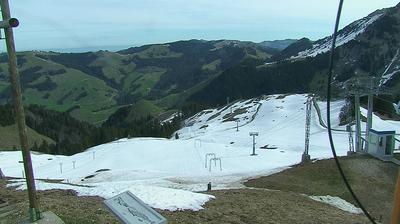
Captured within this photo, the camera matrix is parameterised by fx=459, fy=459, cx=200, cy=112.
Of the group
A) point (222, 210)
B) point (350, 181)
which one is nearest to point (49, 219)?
point (222, 210)

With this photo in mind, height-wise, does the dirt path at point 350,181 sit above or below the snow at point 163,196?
below

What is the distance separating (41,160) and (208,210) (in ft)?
242

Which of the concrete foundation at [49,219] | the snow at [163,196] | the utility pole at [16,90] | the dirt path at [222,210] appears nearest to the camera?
the utility pole at [16,90]

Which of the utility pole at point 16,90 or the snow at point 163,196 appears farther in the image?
the snow at point 163,196

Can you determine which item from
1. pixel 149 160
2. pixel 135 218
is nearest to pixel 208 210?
pixel 135 218

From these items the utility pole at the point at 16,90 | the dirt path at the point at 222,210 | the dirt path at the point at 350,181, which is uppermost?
the utility pole at the point at 16,90

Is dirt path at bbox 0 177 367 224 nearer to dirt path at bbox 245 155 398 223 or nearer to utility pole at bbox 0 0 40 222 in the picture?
utility pole at bbox 0 0 40 222

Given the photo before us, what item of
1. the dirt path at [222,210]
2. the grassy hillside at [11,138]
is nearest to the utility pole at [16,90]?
the dirt path at [222,210]

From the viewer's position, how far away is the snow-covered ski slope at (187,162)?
82.3 feet

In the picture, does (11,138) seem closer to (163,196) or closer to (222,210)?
(163,196)

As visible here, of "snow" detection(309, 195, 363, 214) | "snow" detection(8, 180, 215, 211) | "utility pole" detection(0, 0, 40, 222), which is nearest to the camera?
"utility pole" detection(0, 0, 40, 222)

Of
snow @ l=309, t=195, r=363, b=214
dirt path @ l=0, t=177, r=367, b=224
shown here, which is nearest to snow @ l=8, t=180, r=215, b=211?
dirt path @ l=0, t=177, r=367, b=224

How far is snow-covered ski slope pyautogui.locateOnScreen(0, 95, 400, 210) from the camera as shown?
2508 cm

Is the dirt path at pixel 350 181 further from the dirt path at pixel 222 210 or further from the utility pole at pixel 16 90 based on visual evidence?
the utility pole at pixel 16 90
